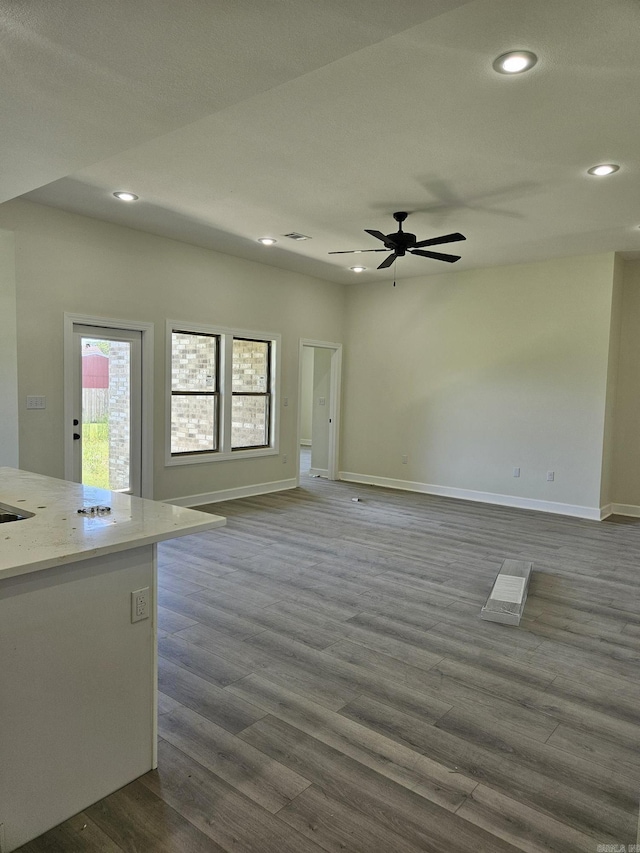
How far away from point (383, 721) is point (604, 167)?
373cm

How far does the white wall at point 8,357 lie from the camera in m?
4.56

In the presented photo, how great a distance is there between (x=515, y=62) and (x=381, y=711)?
305 centimetres

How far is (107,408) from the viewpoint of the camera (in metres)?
5.54

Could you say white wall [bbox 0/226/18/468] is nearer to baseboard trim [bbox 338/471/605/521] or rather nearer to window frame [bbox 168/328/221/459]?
window frame [bbox 168/328/221/459]

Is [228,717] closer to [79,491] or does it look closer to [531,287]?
[79,491]

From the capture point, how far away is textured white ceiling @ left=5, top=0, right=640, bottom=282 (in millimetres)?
1959

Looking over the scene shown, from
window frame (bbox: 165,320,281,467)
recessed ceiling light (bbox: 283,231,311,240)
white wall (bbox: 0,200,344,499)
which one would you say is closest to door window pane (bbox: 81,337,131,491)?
white wall (bbox: 0,200,344,499)

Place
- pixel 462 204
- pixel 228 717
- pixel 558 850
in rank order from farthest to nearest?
pixel 462 204 → pixel 228 717 → pixel 558 850

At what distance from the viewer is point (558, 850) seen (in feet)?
5.62

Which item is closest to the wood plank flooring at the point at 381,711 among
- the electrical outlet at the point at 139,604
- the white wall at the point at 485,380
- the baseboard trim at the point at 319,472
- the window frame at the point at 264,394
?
the electrical outlet at the point at 139,604

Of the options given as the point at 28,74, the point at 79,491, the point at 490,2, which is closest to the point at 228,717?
the point at 79,491

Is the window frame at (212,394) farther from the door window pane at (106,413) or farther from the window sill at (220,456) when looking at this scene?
the door window pane at (106,413)

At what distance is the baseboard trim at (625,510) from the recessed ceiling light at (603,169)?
421cm

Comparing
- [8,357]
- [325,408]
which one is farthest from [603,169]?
[325,408]
